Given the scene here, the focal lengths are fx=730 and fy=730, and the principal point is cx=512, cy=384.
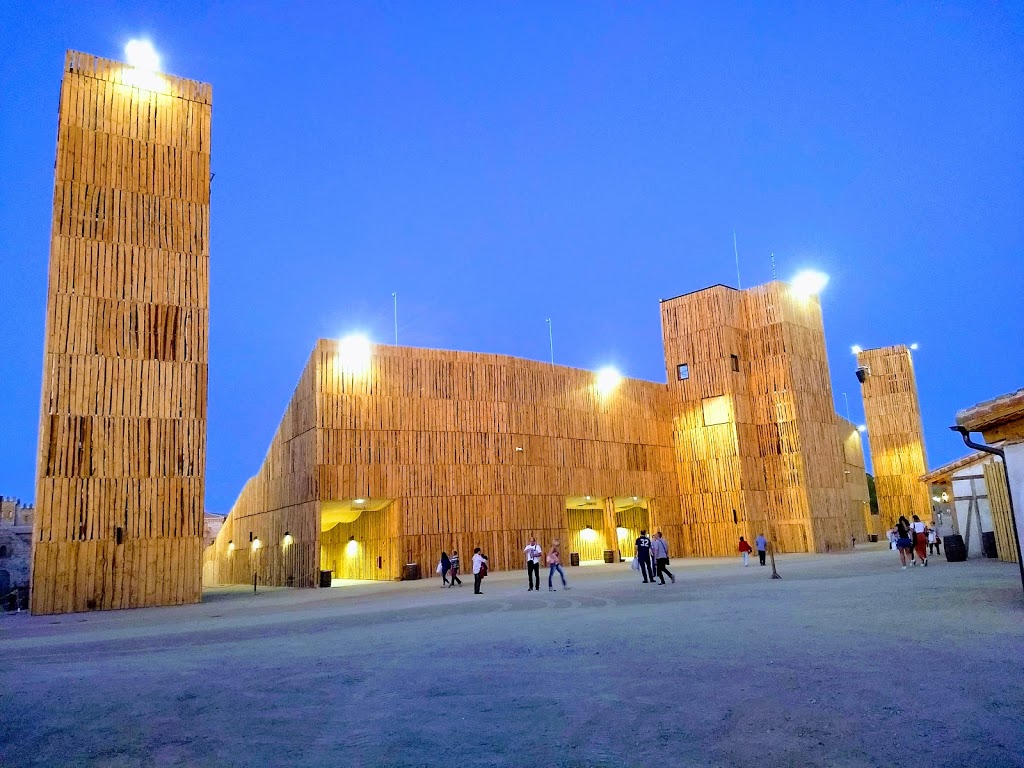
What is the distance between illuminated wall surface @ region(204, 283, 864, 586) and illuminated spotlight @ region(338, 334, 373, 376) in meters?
0.07

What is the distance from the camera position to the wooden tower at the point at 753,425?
109 feet

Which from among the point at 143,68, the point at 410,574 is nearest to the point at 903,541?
the point at 410,574

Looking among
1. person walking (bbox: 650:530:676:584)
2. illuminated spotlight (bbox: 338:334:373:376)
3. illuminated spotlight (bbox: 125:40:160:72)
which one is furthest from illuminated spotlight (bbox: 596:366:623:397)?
illuminated spotlight (bbox: 125:40:160:72)

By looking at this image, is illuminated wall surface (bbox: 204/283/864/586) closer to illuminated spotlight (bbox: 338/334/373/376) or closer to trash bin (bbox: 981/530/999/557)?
illuminated spotlight (bbox: 338/334/373/376)

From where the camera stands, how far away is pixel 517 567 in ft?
94.0

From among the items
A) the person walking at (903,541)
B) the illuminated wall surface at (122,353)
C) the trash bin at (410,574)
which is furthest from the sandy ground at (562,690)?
the trash bin at (410,574)

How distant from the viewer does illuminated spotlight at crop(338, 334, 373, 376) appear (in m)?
26.0

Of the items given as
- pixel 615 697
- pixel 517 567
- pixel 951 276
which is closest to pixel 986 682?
pixel 615 697

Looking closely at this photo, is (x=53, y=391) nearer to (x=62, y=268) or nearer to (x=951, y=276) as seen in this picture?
(x=62, y=268)

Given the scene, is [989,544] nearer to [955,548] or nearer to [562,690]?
[955,548]

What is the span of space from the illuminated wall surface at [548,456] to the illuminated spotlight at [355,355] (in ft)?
0.24

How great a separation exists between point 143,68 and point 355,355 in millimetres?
10833

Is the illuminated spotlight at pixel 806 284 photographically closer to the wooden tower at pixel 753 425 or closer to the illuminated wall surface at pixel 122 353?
the wooden tower at pixel 753 425

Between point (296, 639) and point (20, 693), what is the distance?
12.8 feet
